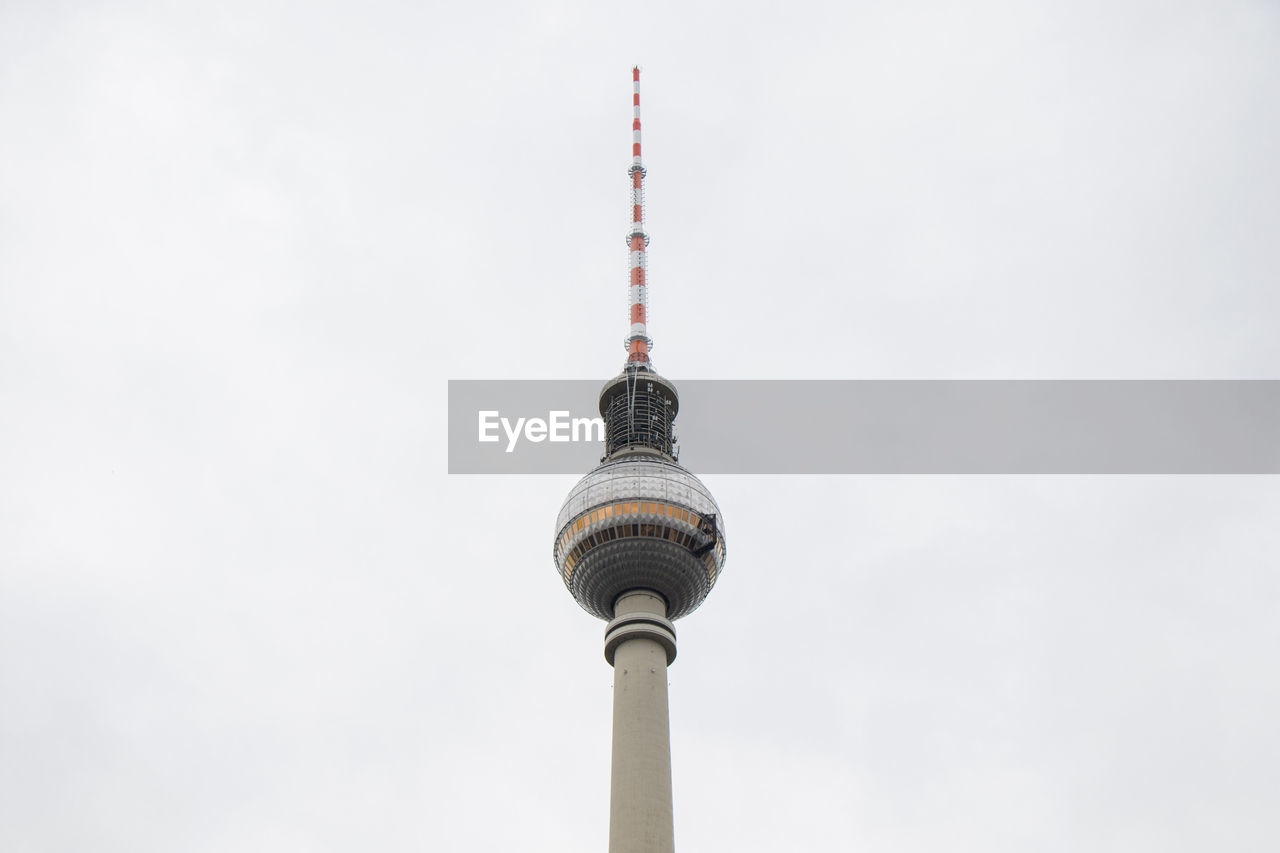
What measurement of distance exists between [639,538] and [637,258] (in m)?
29.1

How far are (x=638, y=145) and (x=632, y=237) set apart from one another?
9.33 m

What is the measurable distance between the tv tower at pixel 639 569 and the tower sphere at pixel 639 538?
0.07 metres

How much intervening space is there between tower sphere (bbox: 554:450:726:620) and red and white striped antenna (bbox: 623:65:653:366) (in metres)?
13.7

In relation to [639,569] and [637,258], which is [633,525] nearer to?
[639,569]

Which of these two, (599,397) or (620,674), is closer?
(620,674)

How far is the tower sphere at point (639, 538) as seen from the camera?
96.4m

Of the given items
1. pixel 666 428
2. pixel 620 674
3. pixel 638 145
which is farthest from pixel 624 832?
pixel 638 145

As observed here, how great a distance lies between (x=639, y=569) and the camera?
3797 inches

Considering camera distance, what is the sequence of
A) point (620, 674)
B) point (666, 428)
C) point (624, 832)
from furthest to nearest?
point (666, 428) → point (620, 674) → point (624, 832)

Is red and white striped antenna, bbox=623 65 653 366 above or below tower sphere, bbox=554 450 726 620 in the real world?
above

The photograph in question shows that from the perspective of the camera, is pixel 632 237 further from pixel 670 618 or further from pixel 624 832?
pixel 624 832

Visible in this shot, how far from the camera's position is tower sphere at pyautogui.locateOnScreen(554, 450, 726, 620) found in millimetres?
96375

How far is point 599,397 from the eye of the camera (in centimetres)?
11019

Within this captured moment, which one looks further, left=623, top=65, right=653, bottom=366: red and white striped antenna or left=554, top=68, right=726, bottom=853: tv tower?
left=623, top=65, right=653, bottom=366: red and white striped antenna
